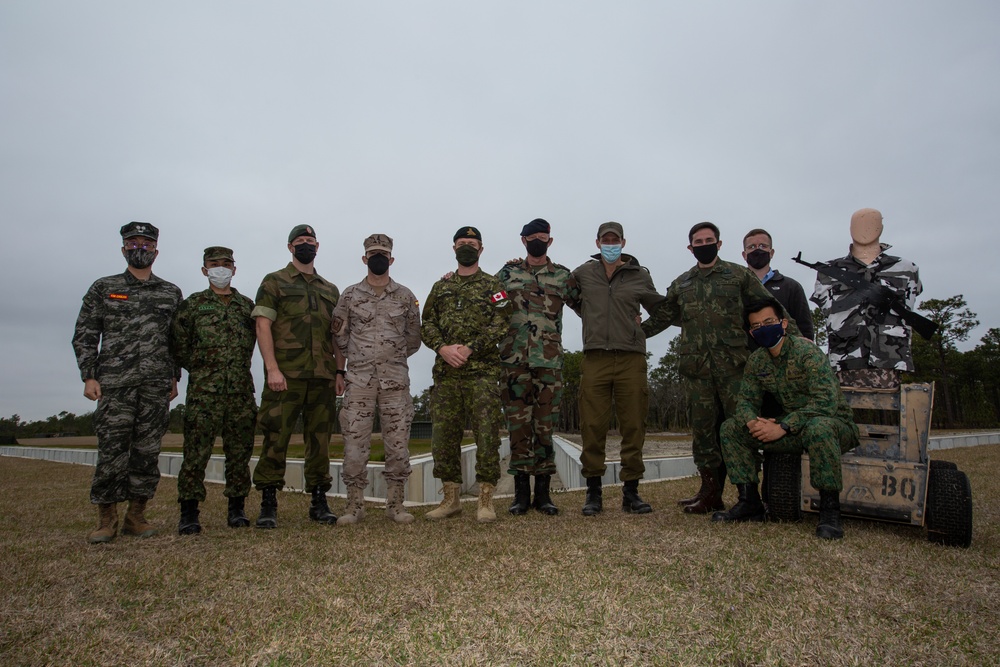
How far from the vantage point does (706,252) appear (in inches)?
173

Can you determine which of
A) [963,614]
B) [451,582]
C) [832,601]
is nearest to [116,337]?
[451,582]

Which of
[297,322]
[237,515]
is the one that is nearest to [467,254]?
[297,322]

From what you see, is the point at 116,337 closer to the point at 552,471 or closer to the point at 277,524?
the point at 277,524

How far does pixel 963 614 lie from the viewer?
2059 mm

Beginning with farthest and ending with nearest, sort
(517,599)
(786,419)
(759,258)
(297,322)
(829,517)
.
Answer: (759,258), (297,322), (786,419), (829,517), (517,599)

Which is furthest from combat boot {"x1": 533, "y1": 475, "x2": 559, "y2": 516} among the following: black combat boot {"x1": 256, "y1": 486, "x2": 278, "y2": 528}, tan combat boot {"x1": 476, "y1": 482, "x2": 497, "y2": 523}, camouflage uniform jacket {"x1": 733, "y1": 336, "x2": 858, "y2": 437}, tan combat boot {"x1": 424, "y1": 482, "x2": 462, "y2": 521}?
black combat boot {"x1": 256, "y1": 486, "x2": 278, "y2": 528}

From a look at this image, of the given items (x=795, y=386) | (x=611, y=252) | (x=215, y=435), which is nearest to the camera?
(x=795, y=386)

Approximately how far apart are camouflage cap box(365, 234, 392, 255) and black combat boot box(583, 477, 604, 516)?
256cm

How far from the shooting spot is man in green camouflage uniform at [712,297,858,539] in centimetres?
327

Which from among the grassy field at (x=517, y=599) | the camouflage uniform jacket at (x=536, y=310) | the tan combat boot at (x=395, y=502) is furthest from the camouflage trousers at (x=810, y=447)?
the tan combat boot at (x=395, y=502)

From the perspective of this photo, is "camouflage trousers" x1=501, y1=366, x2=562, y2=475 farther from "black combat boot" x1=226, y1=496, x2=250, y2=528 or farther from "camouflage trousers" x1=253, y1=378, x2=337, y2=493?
"black combat boot" x1=226, y1=496, x2=250, y2=528

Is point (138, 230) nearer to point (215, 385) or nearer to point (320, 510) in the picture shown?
point (215, 385)

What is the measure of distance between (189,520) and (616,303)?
3670 millimetres

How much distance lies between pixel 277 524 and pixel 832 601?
12.1ft
